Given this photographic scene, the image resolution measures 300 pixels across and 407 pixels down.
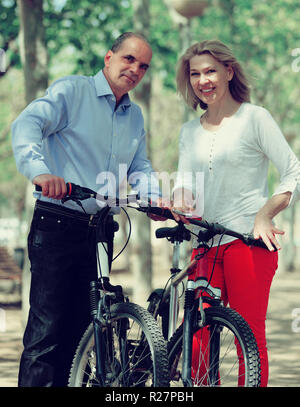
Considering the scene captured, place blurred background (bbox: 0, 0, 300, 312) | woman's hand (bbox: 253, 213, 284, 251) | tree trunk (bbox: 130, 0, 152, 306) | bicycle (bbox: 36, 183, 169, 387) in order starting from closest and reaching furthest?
bicycle (bbox: 36, 183, 169, 387)
woman's hand (bbox: 253, 213, 284, 251)
blurred background (bbox: 0, 0, 300, 312)
tree trunk (bbox: 130, 0, 152, 306)

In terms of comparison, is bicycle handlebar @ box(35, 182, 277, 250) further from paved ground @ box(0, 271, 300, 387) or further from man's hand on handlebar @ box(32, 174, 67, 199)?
paved ground @ box(0, 271, 300, 387)

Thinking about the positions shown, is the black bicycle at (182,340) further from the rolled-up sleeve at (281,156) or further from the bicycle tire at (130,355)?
the rolled-up sleeve at (281,156)

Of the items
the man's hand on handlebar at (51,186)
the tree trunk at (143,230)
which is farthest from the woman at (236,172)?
the tree trunk at (143,230)

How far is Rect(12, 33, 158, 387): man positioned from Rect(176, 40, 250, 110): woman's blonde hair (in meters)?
0.26

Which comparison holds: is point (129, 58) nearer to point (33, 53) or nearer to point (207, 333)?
point (207, 333)

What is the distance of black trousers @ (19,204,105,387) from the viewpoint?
4230 millimetres

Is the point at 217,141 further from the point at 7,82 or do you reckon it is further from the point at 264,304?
the point at 7,82

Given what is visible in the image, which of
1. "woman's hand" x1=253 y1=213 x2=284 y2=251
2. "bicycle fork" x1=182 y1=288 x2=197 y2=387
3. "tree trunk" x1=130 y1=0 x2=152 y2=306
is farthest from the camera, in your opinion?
"tree trunk" x1=130 y1=0 x2=152 y2=306

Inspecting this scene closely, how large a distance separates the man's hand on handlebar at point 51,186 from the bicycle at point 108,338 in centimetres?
6

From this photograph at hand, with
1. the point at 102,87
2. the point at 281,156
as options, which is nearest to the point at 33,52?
the point at 102,87

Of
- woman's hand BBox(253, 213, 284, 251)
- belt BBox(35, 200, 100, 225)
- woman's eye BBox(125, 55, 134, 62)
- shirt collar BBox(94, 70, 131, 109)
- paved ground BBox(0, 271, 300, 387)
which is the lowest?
paved ground BBox(0, 271, 300, 387)

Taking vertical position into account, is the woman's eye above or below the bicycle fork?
above

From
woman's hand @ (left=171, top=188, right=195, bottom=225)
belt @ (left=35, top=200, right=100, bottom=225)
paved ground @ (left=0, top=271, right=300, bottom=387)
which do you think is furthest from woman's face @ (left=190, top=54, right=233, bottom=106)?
paved ground @ (left=0, top=271, right=300, bottom=387)

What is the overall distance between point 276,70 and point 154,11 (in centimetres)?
406
